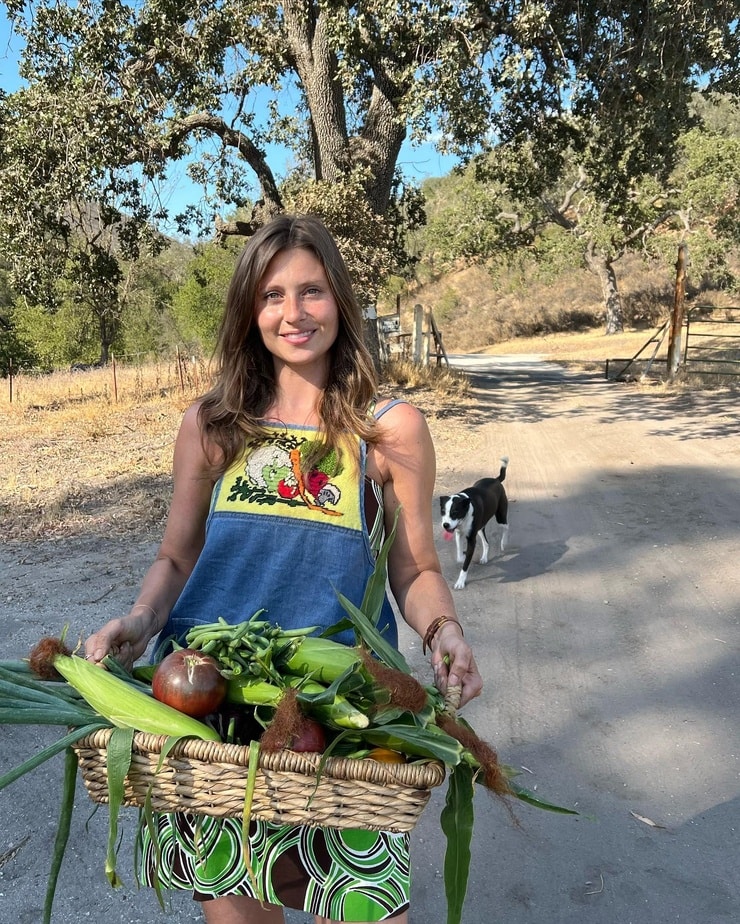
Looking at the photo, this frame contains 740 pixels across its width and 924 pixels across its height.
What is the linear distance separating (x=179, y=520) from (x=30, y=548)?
513 centimetres

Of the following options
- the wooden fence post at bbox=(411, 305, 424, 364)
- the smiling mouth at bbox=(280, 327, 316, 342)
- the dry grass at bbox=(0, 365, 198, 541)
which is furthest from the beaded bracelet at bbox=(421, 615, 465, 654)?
the wooden fence post at bbox=(411, 305, 424, 364)

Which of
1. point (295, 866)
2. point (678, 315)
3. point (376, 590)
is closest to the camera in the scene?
point (295, 866)

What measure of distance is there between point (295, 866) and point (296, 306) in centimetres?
124

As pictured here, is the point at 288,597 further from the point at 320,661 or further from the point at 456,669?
the point at 456,669

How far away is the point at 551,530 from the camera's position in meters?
6.87

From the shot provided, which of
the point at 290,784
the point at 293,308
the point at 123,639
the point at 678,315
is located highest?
the point at 293,308

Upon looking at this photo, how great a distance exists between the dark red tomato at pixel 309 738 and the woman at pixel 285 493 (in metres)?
0.33

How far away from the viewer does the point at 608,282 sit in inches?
1404

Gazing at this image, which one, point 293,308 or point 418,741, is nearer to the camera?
point 418,741

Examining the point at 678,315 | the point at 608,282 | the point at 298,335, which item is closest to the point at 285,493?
the point at 298,335

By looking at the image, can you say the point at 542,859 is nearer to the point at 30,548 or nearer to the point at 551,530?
the point at 551,530

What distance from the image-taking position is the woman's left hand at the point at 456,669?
153 centimetres

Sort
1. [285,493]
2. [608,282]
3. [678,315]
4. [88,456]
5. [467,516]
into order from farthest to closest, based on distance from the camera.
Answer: [608,282], [678,315], [88,456], [467,516], [285,493]

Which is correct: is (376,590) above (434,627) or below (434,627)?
above
